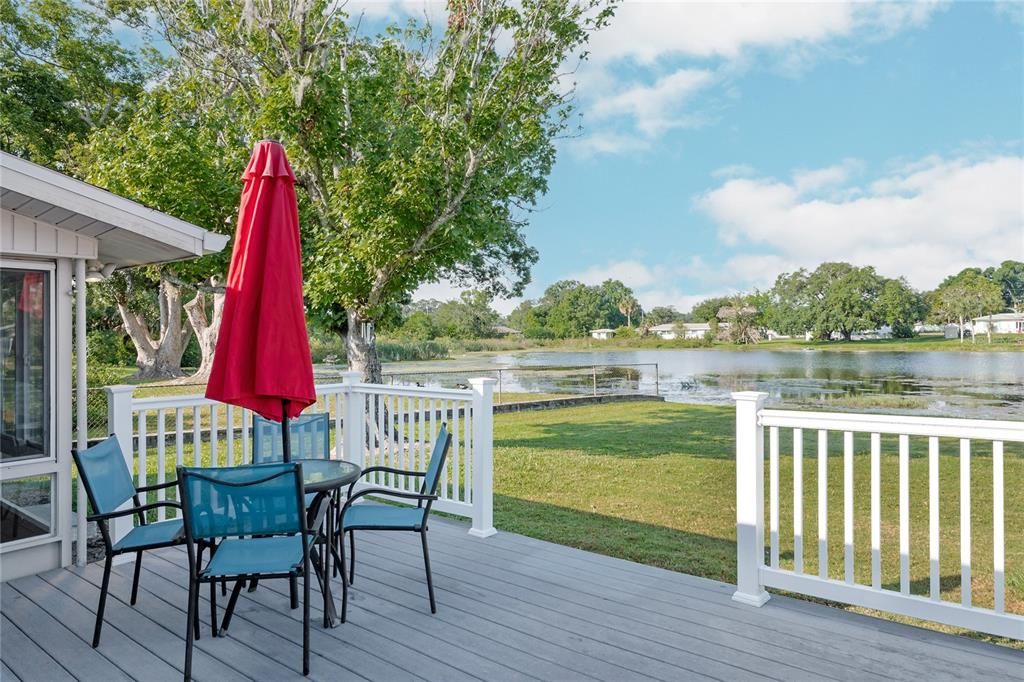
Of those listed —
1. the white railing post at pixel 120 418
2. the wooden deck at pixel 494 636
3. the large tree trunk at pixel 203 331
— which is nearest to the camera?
the wooden deck at pixel 494 636

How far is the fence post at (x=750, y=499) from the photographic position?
3.19 metres

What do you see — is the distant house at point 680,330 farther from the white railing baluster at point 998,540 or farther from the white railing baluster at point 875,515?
the white railing baluster at point 998,540

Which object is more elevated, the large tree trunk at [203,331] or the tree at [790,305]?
the tree at [790,305]

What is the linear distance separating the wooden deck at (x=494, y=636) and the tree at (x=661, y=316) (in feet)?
126

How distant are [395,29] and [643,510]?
7.51m

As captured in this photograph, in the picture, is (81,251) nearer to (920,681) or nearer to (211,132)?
(920,681)

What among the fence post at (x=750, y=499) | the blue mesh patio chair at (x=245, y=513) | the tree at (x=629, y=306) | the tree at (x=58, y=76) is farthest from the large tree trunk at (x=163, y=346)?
the tree at (x=629, y=306)

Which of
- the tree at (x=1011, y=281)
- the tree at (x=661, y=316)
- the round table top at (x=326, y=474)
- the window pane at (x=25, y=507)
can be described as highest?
the tree at (x=1011, y=281)

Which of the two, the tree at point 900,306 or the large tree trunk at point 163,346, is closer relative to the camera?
the large tree trunk at point 163,346

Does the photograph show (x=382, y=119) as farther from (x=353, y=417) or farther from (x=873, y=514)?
(x=873, y=514)

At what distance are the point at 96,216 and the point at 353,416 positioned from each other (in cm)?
230

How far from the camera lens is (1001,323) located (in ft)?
127

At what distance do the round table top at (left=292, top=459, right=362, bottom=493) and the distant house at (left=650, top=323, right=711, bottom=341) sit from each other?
3790 cm

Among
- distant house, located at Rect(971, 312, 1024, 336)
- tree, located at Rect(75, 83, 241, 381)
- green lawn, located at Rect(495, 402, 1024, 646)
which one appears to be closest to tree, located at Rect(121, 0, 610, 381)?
tree, located at Rect(75, 83, 241, 381)
